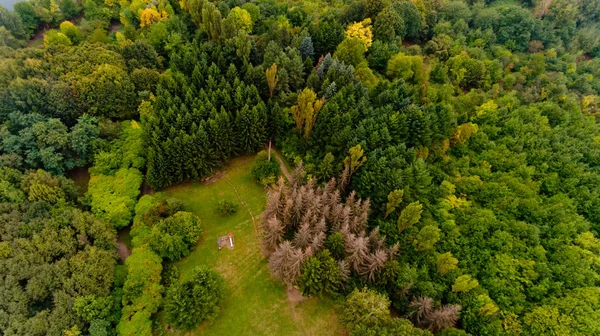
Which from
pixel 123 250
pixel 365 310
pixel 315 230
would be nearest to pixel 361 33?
pixel 315 230

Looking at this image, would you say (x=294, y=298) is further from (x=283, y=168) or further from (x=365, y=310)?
(x=283, y=168)

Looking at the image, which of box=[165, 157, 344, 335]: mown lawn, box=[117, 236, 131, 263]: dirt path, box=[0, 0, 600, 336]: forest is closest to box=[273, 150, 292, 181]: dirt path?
box=[0, 0, 600, 336]: forest

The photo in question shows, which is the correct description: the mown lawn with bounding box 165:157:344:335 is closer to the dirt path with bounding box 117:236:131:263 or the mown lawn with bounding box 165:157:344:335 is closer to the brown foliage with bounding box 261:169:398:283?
the brown foliage with bounding box 261:169:398:283

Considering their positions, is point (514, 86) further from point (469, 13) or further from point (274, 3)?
point (274, 3)

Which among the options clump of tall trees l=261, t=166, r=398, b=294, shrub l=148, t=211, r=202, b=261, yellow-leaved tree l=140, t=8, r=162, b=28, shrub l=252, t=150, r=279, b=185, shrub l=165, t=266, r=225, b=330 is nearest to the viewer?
shrub l=165, t=266, r=225, b=330

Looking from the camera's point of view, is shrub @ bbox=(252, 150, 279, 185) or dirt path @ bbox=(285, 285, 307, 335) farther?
shrub @ bbox=(252, 150, 279, 185)

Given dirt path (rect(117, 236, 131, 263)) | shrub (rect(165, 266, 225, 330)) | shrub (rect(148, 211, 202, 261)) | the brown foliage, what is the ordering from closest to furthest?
shrub (rect(165, 266, 225, 330)) → the brown foliage → shrub (rect(148, 211, 202, 261)) → dirt path (rect(117, 236, 131, 263))
